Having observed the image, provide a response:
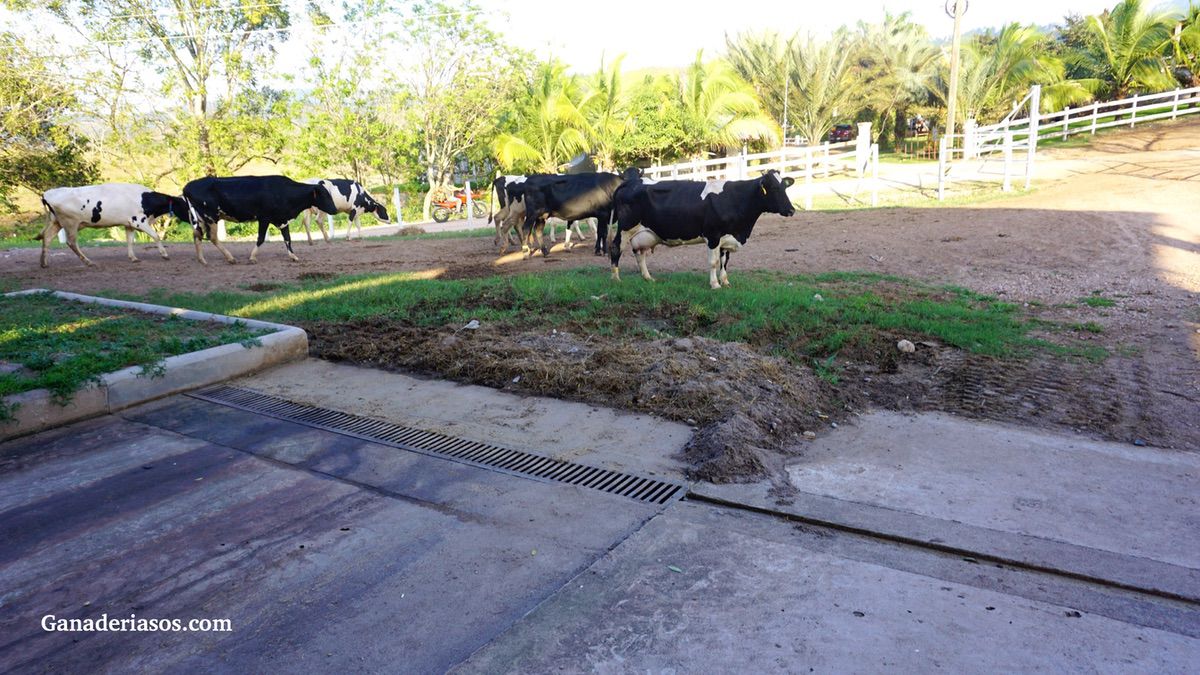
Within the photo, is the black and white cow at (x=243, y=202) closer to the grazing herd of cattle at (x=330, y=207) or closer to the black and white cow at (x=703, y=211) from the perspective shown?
the grazing herd of cattle at (x=330, y=207)

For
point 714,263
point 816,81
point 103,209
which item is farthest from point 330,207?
point 816,81

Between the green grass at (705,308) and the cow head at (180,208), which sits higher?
the cow head at (180,208)

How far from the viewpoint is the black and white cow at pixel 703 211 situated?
8.89 meters

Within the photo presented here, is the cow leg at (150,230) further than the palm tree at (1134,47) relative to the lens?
No

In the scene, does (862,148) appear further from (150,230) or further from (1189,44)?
(1189,44)

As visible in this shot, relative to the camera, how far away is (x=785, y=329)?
7055 mm

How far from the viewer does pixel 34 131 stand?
19.3m

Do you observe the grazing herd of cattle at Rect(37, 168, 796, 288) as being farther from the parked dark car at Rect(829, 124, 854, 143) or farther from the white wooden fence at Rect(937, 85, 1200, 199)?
the parked dark car at Rect(829, 124, 854, 143)

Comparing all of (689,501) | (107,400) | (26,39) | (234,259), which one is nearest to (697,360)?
(689,501)

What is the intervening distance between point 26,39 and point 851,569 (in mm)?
23224

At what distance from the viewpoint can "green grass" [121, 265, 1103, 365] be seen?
675cm

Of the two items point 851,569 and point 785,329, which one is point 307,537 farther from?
point 785,329

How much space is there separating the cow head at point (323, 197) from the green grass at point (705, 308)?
4.57m

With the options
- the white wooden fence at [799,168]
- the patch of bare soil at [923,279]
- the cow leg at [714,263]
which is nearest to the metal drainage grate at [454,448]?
the patch of bare soil at [923,279]
